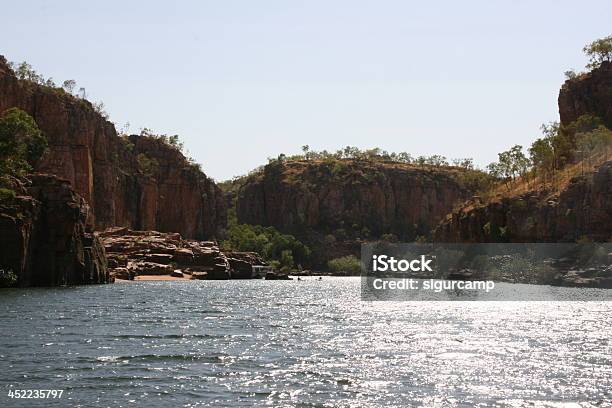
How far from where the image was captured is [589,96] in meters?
187

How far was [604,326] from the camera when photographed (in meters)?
59.2

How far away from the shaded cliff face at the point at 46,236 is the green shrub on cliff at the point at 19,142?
9.83 m

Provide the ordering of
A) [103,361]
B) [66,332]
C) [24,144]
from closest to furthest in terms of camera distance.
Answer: [103,361], [66,332], [24,144]

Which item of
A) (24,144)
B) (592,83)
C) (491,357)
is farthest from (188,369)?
(592,83)

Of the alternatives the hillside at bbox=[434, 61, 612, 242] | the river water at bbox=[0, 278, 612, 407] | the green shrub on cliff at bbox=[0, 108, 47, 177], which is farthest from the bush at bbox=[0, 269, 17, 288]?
the hillside at bbox=[434, 61, 612, 242]

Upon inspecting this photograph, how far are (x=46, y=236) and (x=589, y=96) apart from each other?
131 meters

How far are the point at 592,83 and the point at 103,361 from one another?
169452 millimetres

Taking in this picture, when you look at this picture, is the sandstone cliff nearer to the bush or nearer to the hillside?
the bush

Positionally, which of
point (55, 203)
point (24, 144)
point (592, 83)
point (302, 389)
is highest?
point (592, 83)

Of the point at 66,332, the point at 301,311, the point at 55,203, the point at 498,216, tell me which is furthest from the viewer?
the point at 498,216

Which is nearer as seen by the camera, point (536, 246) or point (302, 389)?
point (302, 389)

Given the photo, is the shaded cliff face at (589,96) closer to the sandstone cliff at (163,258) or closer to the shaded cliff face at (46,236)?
the sandstone cliff at (163,258)

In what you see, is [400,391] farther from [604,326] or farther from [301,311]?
[301,311]

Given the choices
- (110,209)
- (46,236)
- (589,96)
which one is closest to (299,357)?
(46,236)
